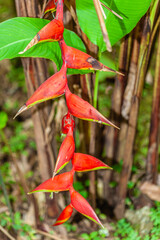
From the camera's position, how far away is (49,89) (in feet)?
1.23

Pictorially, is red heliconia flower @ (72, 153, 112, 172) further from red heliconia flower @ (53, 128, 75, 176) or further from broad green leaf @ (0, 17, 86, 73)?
broad green leaf @ (0, 17, 86, 73)

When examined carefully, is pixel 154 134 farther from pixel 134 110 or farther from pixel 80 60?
pixel 80 60

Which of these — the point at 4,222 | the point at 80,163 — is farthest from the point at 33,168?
the point at 80,163

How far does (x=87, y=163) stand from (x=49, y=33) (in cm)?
23

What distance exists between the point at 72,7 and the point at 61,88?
262mm

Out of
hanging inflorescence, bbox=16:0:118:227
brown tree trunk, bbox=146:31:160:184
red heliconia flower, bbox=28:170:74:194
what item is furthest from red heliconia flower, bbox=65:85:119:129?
brown tree trunk, bbox=146:31:160:184

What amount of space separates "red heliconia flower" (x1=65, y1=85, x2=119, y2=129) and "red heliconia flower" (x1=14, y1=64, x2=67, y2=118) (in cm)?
2

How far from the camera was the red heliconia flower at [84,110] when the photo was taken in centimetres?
38

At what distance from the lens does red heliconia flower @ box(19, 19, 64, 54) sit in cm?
35

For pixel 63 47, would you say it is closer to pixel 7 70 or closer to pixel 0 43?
pixel 0 43

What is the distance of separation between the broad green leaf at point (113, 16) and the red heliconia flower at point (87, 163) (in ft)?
0.86

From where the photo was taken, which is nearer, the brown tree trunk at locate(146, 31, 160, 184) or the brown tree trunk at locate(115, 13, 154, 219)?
the brown tree trunk at locate(115, 13, 154, 219)

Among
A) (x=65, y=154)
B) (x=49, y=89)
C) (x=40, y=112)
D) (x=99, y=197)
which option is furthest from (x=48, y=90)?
(x=99, y=197)

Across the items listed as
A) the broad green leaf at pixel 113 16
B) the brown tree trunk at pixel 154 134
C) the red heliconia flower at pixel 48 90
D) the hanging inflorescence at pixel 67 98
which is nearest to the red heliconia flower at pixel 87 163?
→ the hanging inflorescence at pixel 67 98
